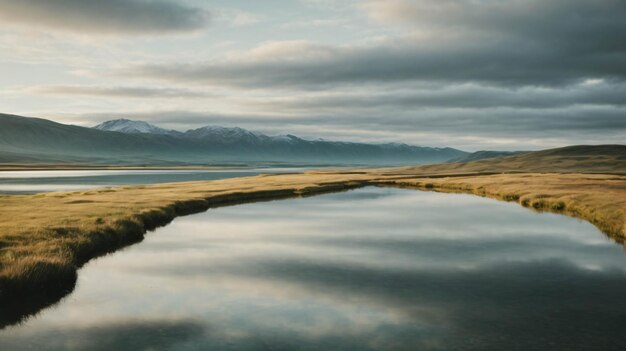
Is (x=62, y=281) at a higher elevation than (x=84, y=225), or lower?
lower

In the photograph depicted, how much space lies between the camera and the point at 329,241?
133 feet

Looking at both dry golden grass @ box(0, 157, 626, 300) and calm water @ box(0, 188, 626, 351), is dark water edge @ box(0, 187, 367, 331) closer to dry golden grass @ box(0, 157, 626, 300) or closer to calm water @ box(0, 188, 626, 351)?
dry golden grass @ box(0, 157, 626, 300)

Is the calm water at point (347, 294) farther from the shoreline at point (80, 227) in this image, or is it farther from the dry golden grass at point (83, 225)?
the dry golden grass at point (83, 225)

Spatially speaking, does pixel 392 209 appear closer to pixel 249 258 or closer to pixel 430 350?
pixel 249 258

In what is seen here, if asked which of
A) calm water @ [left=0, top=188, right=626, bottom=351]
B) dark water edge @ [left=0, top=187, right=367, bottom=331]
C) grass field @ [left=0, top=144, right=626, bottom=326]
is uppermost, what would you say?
grass field @ [left=0, top=144, right=626, bottom=326]

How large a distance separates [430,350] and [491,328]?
3418 mm

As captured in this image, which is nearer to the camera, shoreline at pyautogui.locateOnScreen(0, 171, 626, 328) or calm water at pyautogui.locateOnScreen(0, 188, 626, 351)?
calm water at pyautogui.locateOnScreen(0, 188, 626, 351)

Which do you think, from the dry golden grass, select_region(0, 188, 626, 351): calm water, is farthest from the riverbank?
select_region(0, 188, 626, 351): calm water

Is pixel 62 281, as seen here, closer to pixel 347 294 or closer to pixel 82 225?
pixel 82 225

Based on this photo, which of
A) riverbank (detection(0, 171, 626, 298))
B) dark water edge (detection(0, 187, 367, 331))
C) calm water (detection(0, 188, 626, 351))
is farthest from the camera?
riverbank (detection(0, 171, 626, 298))

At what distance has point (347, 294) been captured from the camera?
79.9ft

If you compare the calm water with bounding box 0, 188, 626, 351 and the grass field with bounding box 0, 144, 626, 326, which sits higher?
the grass field with bounding box 0, 144, 626, 326

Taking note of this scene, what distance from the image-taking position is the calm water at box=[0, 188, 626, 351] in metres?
18.5

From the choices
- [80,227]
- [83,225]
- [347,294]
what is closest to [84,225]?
[83,225]
